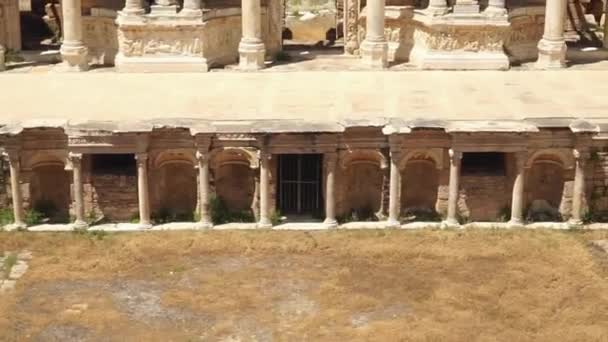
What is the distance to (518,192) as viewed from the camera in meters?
21.7

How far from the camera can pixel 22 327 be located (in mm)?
17078

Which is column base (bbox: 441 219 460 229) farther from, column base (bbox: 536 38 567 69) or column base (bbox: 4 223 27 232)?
column base (bbox: 536 38 567 69)

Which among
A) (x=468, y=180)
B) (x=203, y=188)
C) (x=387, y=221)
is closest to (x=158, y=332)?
(x=203, y=188)

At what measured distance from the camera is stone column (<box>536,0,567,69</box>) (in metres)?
28.8

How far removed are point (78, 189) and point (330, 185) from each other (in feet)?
16.8

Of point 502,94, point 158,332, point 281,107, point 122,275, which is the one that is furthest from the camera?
point 502,94

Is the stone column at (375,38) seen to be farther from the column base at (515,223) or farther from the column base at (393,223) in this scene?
the column base at (515,223)

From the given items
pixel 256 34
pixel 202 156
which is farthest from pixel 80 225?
pixel 256 34

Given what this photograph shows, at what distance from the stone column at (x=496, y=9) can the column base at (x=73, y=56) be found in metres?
11.0

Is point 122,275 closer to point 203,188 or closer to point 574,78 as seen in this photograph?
point 203,188

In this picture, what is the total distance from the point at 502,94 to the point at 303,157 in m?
5.46

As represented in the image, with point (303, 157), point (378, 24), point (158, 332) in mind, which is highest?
point (378, 24)

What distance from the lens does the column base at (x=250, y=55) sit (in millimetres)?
28500

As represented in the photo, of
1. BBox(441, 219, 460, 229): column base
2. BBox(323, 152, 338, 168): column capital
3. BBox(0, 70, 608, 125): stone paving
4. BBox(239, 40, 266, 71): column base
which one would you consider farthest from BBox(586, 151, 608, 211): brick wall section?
BBox(239, 40, 266, 71): column base
